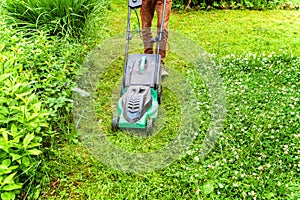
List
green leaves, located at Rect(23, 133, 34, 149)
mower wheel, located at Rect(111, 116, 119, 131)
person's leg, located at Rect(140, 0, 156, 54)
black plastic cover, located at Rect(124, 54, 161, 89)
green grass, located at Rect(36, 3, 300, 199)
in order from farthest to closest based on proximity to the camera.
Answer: person's leg, located at Rect(140, 0, 156, 54)
black plastic cover, located at Rect(124, 54, 161, 89)
mower wheel, located at Rect(111, 116, 119, 131)
green grass, located at Rect(36, 3, 300, 199)
green leaves, located at Rect(23, 133, 34, 149)

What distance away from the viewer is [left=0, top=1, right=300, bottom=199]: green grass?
8.25 feet

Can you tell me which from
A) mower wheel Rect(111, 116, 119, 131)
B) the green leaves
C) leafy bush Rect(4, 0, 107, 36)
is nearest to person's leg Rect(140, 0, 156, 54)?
leafy bush Rect(4, 0, 107, 36)

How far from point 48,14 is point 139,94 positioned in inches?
66.9

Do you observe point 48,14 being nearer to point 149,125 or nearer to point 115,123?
point 115,123

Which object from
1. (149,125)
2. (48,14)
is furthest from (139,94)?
(48,14)

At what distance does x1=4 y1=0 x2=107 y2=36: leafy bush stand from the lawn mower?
1036 millimetres

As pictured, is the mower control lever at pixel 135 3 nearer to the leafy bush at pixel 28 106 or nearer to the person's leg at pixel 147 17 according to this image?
the person's leg at pixel 147 17

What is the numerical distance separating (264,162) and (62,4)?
2.73 meters

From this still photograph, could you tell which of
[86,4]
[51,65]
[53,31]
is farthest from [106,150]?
[86,4]

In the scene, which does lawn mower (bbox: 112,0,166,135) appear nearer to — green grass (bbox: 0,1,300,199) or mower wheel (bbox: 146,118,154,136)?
mower wheel (bbox: 146,118,154,136)

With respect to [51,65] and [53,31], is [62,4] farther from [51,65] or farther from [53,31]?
[51,65]

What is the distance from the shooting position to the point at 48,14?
3908 mm

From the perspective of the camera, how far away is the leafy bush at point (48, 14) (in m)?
3.89

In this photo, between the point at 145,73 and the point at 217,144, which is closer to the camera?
the point at 217,144
